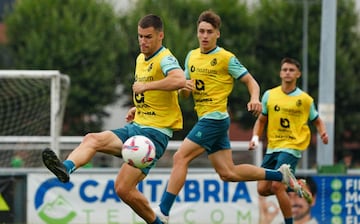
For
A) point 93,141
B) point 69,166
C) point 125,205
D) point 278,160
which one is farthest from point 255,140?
point 69,166

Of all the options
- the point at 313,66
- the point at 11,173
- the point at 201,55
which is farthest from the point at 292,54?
the point at 201,55

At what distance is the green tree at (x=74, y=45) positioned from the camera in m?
40.2

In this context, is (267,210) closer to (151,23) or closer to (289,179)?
(289,179)

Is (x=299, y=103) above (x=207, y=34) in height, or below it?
below

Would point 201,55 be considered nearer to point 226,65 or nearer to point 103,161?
point 226,65

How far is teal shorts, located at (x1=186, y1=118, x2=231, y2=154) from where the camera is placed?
11430 millimetres

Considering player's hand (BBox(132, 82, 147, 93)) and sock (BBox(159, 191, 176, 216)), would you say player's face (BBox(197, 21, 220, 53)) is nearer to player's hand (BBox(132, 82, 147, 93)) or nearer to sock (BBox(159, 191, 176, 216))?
player's hand (BBox(132, 82, 147, 93))

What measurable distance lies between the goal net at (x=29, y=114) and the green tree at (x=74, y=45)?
14622 millimetres

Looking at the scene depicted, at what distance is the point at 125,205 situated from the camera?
15281 mm

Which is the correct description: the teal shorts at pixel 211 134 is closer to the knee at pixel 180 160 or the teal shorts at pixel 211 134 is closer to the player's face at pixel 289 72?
the knee at pixel 180 160

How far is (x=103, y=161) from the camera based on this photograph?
29.3 m

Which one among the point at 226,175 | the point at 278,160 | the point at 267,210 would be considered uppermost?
the point at 278,160

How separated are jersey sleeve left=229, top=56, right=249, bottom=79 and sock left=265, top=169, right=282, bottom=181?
4.10ft

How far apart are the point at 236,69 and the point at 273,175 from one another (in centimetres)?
140
